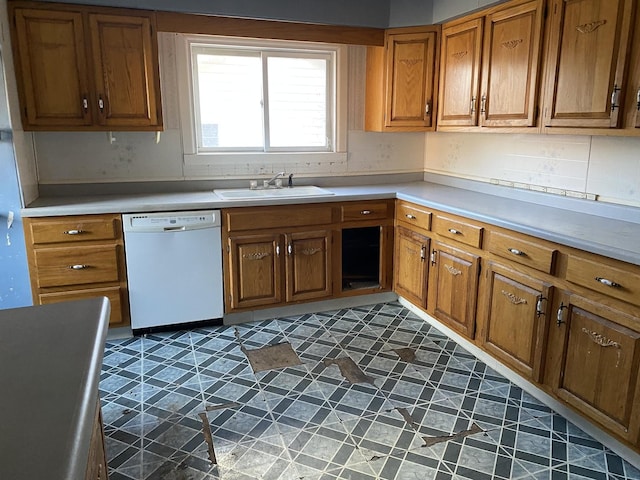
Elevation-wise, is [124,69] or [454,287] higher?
[124,69]

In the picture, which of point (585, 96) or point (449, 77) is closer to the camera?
point (585, 96)

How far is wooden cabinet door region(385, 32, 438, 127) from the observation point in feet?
11.6

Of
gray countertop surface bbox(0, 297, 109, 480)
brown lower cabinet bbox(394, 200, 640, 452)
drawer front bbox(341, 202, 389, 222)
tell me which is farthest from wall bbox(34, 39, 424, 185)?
gray countertop surface bbox(0, 297, 109, 480)

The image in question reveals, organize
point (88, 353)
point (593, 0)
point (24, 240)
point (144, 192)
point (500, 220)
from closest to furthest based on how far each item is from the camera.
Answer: point (88, 353) → point (593, 0) → point (500, 220) → point (24, 240) → point (144, 192)

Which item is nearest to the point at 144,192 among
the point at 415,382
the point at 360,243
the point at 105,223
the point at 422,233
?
the point at 105,223

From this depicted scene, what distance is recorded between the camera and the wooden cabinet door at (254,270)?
3287mm

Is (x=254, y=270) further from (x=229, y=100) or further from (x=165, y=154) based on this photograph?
(x=229, y=100)

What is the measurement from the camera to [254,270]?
3.35 meters

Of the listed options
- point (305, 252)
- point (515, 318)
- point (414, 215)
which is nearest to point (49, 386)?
point (515, 318)

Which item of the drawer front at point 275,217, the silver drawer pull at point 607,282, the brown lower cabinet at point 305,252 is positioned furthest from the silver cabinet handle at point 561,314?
the drawer front at point 275,217

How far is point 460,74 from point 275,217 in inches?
62.4

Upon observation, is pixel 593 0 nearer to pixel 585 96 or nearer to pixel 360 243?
pixel 585 96

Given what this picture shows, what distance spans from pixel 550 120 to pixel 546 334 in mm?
1132

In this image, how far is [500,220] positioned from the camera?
8.43 feet
